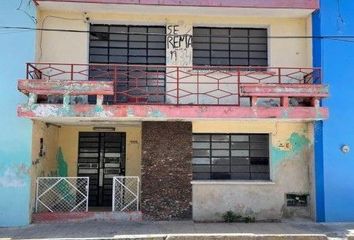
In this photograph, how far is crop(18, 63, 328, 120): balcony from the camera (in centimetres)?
988

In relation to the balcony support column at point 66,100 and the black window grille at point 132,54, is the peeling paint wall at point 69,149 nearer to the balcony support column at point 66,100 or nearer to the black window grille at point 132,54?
the black window grille at point 132,54

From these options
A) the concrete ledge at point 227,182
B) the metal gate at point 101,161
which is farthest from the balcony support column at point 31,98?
the concrete ledge at point 227,182

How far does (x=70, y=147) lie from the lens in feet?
43.0

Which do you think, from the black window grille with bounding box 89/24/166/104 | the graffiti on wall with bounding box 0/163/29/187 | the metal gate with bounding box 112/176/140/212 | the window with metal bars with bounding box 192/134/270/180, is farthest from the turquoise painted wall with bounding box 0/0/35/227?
the window with metal bars with bounding box 192/134/270/180

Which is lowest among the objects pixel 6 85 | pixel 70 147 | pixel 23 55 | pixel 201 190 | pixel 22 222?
pixel 22 222

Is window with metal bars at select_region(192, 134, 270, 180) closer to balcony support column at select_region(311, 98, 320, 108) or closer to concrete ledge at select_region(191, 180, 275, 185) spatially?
concrete ledge at select_region(191, 180, 275, 185)

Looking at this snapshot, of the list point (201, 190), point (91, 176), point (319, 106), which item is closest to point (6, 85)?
point (91, 176)

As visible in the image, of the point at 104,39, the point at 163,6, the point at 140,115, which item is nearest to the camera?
the point at 140,115

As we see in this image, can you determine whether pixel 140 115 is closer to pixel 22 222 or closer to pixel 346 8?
pixel 22 222

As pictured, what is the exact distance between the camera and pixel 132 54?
1188cm

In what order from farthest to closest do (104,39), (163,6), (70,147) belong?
(70,147), (104,39), (163,6)

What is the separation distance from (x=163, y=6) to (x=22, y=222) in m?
6.91

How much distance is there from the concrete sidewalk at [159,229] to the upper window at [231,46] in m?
4.72

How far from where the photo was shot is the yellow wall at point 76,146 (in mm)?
13062
